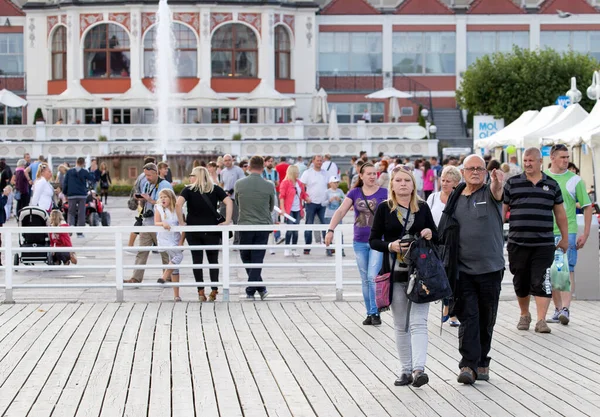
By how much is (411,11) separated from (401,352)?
2270 inches

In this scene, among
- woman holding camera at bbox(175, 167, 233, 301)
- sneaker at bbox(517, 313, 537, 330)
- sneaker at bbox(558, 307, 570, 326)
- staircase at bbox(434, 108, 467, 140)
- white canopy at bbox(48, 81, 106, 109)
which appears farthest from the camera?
staircase at bbox(434, 108, 467, 140)

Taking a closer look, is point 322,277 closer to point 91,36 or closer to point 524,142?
point 524,142

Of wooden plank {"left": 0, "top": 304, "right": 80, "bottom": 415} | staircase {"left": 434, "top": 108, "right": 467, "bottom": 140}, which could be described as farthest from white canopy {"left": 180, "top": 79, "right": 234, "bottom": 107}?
wooden plank {"left": 0, "top": 304, "right": 80, "bottom": 415}

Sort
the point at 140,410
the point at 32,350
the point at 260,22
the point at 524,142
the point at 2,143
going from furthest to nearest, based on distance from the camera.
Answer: the point at 260,22 < the point at 2,143 < the point at 524,142 < the point at 32,350 < the point at 140,410

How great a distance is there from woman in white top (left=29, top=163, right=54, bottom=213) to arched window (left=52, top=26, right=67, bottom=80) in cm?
4237

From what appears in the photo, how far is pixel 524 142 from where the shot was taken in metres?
29.8

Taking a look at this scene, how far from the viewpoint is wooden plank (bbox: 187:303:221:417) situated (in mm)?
8664

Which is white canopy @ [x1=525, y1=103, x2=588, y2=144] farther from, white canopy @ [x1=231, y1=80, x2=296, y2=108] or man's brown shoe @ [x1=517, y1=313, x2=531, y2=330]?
white canopy @ [x1=231, y1=80, x2=296, y2=108]

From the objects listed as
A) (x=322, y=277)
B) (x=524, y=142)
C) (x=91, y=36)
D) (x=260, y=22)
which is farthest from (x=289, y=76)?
(x=322, y=277)

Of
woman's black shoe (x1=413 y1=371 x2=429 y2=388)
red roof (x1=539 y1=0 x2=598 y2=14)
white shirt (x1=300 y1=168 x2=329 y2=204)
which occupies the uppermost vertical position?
red roof (x1=539 y1=0 x2=598 y2=14)

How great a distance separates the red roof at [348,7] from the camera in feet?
216

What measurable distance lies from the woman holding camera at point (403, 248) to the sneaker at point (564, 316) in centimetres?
375

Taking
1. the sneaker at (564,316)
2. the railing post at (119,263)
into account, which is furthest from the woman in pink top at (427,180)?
the sneaker at (564,316)

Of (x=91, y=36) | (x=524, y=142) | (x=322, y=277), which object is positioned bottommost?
(x=322, y=277)
